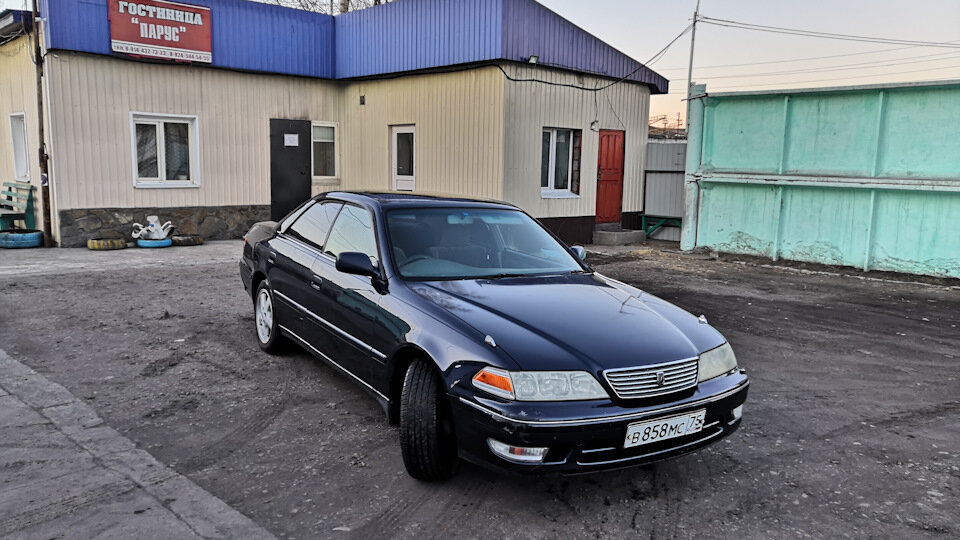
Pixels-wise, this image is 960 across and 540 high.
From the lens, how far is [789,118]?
1183 cm

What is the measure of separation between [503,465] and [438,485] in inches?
22.2

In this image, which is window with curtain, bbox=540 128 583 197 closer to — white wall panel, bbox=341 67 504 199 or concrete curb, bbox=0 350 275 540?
white wall panel, bbox=341 67 504 199

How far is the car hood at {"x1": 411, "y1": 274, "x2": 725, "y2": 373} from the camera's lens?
11.0 ft

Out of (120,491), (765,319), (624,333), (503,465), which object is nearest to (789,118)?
(765,319)

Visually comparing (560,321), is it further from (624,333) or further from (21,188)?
(21,188)

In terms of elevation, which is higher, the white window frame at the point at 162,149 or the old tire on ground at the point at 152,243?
the white window frame at the point at 162,149

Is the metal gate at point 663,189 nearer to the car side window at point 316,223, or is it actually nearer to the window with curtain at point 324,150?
the window with curtain at point 324,150

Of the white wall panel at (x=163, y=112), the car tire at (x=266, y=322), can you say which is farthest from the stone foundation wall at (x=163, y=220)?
the car tire at (x=266, y=322)

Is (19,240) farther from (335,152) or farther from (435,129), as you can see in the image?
(435,129)

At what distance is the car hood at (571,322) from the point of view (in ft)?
11.0

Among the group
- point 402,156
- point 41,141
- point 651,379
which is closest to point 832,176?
point 402,156

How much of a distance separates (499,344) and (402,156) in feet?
39.2

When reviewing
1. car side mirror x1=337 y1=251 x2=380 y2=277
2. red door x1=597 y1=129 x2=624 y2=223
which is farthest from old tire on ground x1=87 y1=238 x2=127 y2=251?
car side mirror x1=337 y1=251 x2=380 y2=277

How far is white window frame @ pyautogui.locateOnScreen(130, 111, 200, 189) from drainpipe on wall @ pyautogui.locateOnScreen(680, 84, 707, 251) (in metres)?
9.36
